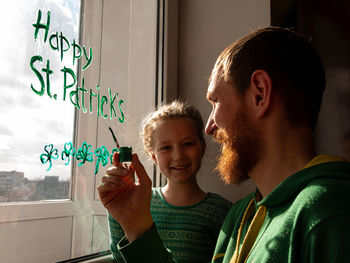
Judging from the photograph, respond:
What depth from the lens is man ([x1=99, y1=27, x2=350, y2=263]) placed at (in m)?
0.48

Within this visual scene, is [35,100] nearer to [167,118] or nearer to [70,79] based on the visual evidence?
[70,79]

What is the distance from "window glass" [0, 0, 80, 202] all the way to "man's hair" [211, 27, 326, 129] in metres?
0.49

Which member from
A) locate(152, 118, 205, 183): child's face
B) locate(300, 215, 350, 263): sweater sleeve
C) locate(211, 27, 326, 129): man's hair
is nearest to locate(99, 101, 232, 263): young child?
locate(152, 118, 205, 183): child's face

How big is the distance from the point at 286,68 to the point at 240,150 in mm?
205

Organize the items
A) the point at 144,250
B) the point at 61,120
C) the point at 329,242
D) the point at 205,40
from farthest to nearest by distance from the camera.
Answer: the point at 205,40
the point at 61,120
the point at 144,250
the point at 329,242

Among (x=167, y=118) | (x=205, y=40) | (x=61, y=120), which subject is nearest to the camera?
(x=61, y=120)

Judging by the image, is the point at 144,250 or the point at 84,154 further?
the point at 84,154

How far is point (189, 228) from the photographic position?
1.02 meters

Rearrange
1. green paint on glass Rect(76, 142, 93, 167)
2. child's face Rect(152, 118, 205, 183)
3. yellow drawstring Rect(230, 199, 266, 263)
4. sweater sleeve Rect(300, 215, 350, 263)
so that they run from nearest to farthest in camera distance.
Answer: sweater sleeve Rect(300, 215, 350, 263) < yellow drawstring Rect(230, 199, 266, 263) < green paint on glass Rect(76, 142, 93, 167) < child's face Rect(152, 118, 205, 183)

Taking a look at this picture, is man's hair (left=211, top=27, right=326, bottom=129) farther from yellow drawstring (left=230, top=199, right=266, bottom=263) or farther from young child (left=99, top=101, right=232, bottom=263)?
young child (left=99, top=101, right=232, bottom=263)

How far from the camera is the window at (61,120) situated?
754 mm

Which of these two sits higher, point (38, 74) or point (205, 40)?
point (205, 40)

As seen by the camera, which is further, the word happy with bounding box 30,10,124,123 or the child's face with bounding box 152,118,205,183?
the child's face with bounding box 152,118,205,183

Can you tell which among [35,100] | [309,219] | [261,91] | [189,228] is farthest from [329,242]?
[35,100]
